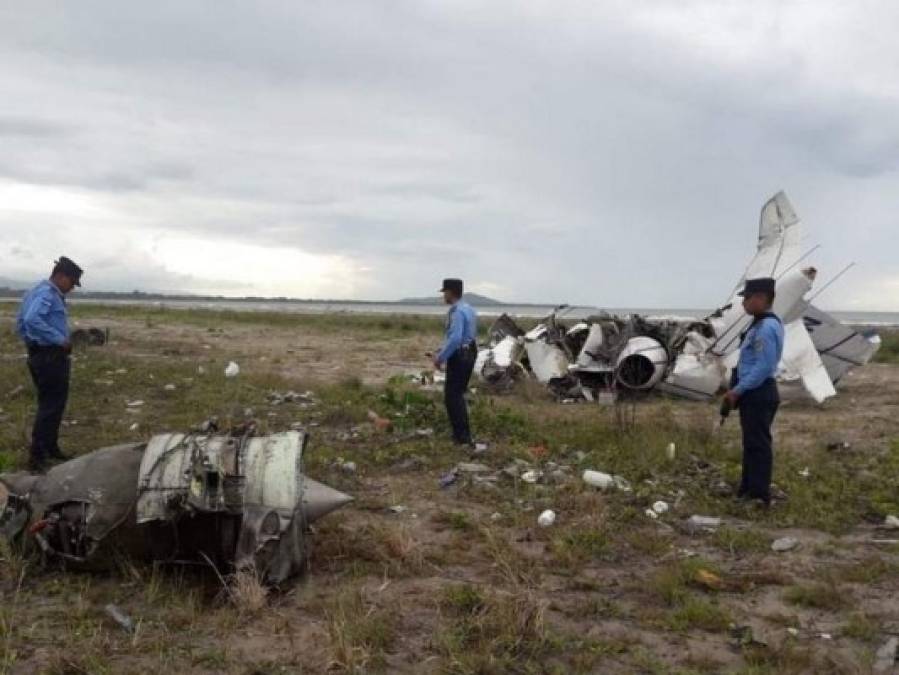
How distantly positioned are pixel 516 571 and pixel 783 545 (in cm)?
194

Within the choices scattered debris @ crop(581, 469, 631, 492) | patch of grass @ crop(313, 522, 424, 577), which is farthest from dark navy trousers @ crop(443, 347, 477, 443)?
patch of grass @ crop(313, 522, 424, 577)

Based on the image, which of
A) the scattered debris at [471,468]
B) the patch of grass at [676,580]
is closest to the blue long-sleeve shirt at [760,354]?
the patch of grass at [676,580]

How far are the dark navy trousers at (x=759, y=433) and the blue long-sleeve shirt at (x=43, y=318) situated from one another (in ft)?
18.8

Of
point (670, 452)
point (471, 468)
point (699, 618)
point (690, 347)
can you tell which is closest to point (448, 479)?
point (471, 468)

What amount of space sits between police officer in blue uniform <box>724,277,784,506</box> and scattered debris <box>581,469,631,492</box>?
972mm

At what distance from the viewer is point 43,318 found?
6.82m

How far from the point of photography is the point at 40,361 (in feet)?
22.7

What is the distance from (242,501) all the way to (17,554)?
1.42 m

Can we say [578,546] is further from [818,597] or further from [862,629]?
[862,629]

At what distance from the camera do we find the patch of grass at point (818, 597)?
4.33 meters

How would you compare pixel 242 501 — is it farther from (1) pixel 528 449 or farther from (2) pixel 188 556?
(1) pixel 528 449

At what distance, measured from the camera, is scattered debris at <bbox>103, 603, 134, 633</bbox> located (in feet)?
12.8

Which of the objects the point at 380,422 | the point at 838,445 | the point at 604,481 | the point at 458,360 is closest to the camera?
the point at 604,481

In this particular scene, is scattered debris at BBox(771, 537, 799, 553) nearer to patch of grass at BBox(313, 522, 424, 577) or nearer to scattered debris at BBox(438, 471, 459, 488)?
patch of grass at BBox(313, 522, 424, 577)
